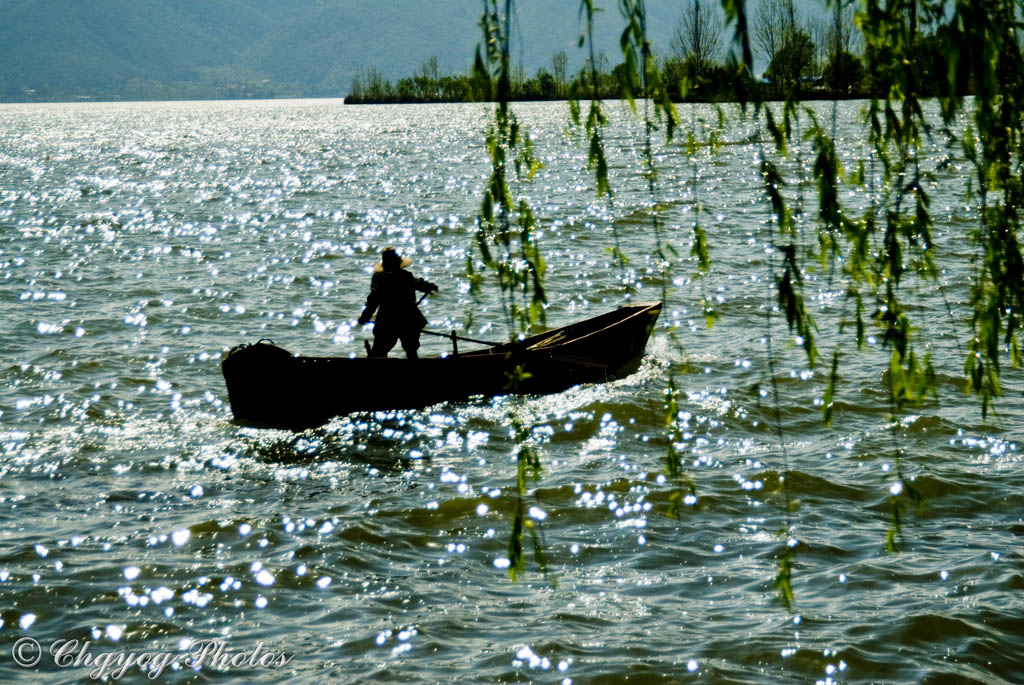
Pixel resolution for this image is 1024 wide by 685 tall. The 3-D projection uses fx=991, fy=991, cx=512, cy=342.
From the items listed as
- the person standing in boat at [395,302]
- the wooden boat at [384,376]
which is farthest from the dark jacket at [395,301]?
the wooden boat at [384,376]

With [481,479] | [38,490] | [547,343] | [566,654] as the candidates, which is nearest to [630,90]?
[566,654]

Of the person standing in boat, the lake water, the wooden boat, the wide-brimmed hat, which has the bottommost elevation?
the lake water

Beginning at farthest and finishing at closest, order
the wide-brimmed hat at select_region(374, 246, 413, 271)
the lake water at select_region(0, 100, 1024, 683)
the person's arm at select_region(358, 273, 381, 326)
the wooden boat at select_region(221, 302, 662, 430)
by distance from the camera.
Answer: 1. the person's arm at select_region(358, 273, 381, 326)
2. the wide-brimmed hat at select_region(374, 246, 413, 271)
3. the wooden boat at select_region(221, 302, 662, 430)
4. the lake water at select_region(0, 100, 1024, 683)

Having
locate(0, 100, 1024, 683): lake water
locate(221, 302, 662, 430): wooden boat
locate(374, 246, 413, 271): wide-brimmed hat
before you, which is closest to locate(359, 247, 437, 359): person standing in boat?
locate(374, 246, 413, 271): wide-brimmed hat

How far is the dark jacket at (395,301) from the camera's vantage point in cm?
1318

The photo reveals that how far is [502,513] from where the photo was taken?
9750 millimetres

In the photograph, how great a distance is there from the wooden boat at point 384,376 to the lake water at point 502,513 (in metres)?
0.30

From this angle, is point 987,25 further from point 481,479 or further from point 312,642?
point 481,479

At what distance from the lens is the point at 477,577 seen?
8.43 meters

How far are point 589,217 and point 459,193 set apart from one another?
10.3 metres

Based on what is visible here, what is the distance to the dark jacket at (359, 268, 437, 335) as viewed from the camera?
13180 millimetres

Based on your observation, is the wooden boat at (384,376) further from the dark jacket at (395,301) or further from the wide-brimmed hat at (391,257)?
the wide-brimmed hat at (391,257)

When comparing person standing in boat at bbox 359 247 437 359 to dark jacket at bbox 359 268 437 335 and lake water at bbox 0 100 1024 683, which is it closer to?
dark jacket at bbox 359 268 437 335

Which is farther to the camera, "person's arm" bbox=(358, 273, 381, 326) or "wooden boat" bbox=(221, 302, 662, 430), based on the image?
"person's arm" bbox=(358, 273, 381, 326)
